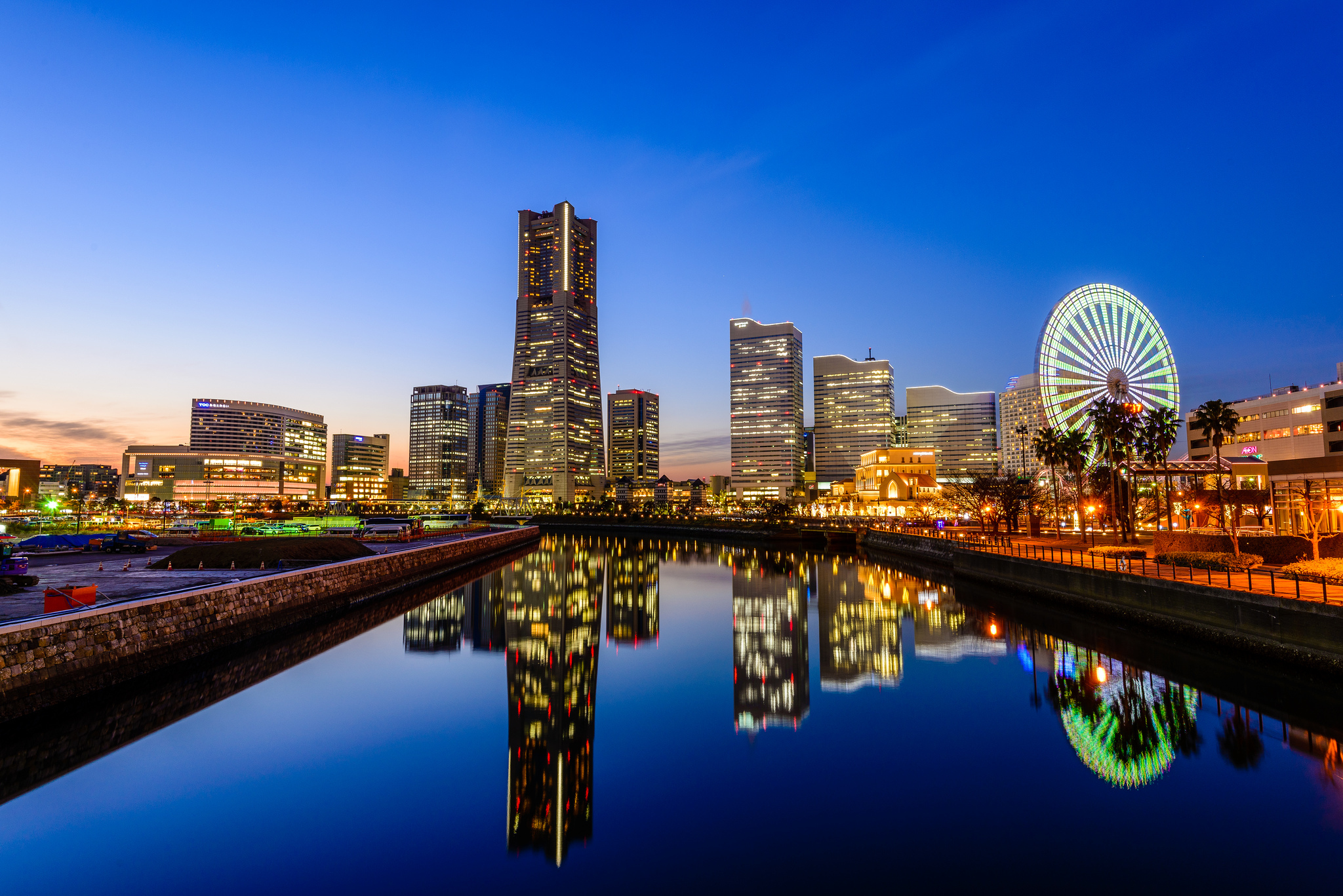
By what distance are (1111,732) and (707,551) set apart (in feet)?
272

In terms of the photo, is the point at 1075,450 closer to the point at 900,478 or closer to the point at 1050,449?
the point at 1050,449

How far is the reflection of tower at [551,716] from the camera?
46.0 ft

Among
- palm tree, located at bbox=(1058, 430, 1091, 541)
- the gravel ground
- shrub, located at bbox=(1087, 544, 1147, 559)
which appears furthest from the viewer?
palm tree, located at bbox=(1058, 430, 1091, 541)

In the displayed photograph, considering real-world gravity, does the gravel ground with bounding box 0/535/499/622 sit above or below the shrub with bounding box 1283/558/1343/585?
below

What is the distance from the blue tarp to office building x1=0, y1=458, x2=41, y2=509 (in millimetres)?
109733

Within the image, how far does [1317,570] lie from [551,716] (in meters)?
30.0

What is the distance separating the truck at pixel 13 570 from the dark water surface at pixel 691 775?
10.7 meters

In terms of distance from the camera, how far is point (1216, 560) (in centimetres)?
3009

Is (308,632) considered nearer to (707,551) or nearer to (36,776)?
(36,776)

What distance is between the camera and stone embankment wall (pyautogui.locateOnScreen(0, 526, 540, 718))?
17.2 meters

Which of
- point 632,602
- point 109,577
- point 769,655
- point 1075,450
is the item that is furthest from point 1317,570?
point 109,577

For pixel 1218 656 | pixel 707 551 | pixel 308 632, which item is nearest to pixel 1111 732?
pixel 1218 656

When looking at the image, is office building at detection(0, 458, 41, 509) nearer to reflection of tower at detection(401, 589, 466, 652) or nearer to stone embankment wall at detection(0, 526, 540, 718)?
reflection of tower at detection(401, 589, 466, 652)

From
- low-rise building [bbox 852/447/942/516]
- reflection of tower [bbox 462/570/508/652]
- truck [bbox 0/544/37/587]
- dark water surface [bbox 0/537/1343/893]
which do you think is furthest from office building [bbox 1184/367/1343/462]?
truck [bbox 0/544/37/587]
